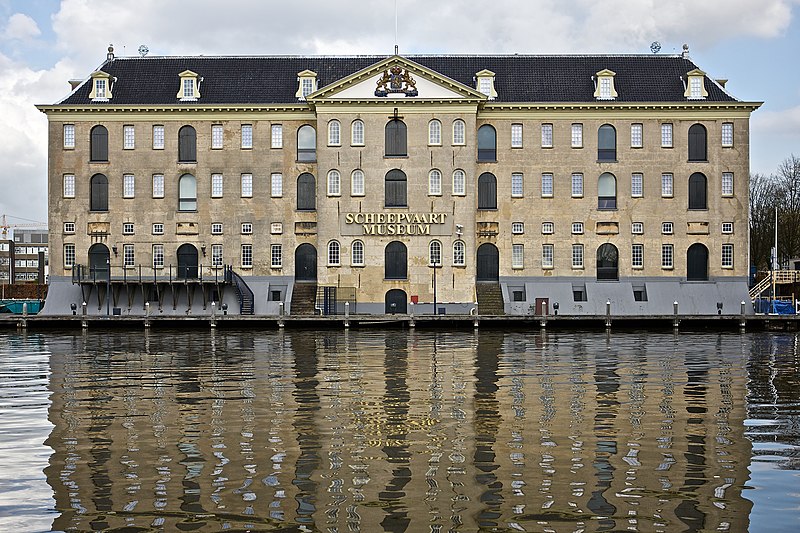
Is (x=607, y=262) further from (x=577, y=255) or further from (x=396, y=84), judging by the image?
(x=396, y=84)

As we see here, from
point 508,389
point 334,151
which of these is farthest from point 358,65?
point 508,389

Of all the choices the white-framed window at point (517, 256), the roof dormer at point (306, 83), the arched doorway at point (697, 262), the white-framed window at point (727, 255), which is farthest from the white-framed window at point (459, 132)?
the white-framed window at point (727, 255)

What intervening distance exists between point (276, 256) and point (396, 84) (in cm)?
1425

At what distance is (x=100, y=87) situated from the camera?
229 ft

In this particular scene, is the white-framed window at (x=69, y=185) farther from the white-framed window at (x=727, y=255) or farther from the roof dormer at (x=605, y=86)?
the white-framed window at (x=727, y=255)

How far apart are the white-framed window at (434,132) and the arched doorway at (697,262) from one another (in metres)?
18.8

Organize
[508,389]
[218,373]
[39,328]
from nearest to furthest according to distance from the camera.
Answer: [508,389] < [218,373] < [39,328]

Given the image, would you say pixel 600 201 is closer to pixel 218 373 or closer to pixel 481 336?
pixel 481 336

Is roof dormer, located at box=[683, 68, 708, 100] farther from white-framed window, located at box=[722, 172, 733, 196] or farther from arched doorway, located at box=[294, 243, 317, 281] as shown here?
arched doorway, located at box=[294, 243, 317, 281]

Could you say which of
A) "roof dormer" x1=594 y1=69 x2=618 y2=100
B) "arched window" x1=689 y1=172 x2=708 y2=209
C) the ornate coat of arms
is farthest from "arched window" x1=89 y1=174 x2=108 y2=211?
"arched window" x1=689 y1=172 x2=708 y2=209

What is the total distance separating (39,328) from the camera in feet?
200

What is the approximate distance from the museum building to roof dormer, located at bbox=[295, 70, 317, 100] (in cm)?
14

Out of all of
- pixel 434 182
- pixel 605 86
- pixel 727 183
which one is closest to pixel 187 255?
pixel 434 182

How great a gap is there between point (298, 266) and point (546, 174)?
716 inches
